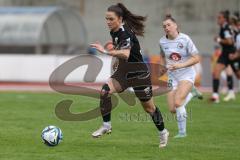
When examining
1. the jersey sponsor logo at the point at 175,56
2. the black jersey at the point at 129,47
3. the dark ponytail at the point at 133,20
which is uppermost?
the dark ponytail at the point at 133,20

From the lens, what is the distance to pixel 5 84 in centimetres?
3192

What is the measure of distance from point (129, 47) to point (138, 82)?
2.21 ft

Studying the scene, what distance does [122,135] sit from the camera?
12.4 meters

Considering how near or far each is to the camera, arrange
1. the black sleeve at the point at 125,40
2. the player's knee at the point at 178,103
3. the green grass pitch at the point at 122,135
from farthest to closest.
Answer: the player's knee at the point at 178,103 → the black sleeve at the point at 125,40 → the green grass pitch at the point at 122,135

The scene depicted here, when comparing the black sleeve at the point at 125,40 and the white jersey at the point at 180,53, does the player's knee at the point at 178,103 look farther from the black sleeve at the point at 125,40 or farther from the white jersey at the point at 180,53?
the black sleeve at the point at 125,40

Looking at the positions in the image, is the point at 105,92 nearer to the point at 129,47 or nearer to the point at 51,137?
the point at 129,47

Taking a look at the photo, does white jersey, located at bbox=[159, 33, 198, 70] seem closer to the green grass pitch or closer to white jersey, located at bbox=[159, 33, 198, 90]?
white jersey, located at bbox=[159, 33, 198, 90]

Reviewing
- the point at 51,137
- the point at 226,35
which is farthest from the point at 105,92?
the point at 226,35

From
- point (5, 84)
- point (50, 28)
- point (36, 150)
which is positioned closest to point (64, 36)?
point (50, 28)

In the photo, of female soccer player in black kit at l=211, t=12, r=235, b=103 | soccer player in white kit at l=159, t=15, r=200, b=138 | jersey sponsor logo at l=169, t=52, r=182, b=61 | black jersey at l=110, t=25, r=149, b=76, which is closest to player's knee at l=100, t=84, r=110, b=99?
black jersey at l=110, t=25, r=149, b=76

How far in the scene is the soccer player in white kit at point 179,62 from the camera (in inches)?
476

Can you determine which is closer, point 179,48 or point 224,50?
point 179,48

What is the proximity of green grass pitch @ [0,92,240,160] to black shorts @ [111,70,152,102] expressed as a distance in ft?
2.87

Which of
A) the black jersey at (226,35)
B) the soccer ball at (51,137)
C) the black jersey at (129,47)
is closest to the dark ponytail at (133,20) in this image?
the black jersey at (129,47)
